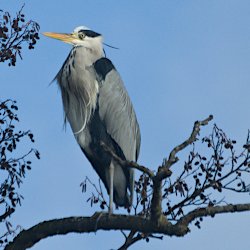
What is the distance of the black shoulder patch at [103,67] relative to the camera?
804 cm

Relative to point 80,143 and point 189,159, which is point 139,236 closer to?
point 189,159

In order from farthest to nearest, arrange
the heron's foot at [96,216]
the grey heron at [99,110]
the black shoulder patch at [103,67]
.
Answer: the black shoulder patch at [103,67] → the grey heron at [99,110] → the heron's foot at [96,216]

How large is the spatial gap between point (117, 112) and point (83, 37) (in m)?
1.19

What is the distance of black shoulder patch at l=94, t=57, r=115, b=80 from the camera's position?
804 cm

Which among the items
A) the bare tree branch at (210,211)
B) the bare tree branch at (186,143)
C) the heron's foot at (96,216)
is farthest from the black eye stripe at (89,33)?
the bare tree branch at (210,211)

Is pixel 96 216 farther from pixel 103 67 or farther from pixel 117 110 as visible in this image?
pixel 103 67

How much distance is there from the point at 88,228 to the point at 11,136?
1075 millimetres

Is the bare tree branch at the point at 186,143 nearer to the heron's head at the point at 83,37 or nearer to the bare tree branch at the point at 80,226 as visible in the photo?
the bare tree branch at the point at 80,226

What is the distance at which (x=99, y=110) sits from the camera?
7836 millimetres

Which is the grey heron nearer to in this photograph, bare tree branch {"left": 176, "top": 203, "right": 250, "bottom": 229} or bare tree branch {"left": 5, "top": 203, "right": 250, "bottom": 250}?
bare tree branch {"left": 5, "top": 203, "right": 250, "bottom": 250}

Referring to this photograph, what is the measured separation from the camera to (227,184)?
5.80 m

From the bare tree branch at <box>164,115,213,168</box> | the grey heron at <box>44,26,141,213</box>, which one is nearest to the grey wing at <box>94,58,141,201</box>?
the grey heron at <box>44,26,141,213</box>

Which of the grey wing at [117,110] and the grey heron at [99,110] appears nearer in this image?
the grey heron at [99,110]

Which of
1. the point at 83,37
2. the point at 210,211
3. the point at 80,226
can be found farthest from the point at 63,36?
the point at 210,211
